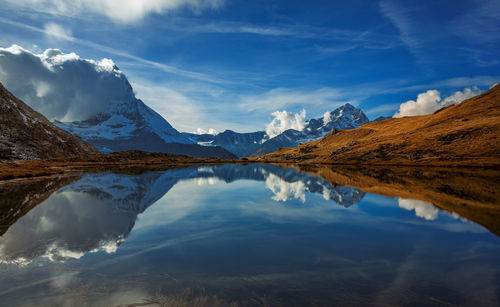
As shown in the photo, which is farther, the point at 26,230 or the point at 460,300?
the point at 26,230

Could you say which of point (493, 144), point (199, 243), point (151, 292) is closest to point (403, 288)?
point (151, 292)

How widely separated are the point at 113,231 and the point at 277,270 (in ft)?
38.8

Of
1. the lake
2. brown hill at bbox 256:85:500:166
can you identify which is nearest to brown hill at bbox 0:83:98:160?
the lake

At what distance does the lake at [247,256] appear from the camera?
856cm

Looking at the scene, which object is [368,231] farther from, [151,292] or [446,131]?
[446,131]

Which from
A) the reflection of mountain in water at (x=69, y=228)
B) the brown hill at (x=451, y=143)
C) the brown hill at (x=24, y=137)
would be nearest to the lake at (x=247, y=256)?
the reflection of mountain in water at (x=69, y=228)

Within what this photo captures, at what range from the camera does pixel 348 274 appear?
10.2 m

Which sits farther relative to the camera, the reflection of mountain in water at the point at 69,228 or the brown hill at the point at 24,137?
the brown hill at the point at 24,137

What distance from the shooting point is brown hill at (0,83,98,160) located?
347 feet

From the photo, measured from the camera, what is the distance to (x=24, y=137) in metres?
118

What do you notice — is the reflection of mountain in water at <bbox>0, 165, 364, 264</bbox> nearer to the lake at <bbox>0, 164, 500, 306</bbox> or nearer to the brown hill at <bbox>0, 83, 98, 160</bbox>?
the lake at <bbox>0, 164, 500, 306</bbox>

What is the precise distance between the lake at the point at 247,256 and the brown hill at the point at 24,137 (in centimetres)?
11293

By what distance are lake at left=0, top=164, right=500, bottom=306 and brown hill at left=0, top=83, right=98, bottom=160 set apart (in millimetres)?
112931

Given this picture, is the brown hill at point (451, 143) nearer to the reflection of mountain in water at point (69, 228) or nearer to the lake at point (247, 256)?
the lake at point (247, 256)
